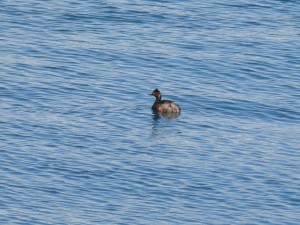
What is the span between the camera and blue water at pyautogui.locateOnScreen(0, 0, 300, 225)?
3047 centimetres

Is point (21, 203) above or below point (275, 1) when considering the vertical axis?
below

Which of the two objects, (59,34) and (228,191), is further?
(59,34)

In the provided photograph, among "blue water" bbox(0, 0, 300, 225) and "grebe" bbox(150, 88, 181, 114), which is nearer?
"blue water" bbox(0, 0, 300, 225)

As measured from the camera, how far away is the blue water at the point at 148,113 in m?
30.5

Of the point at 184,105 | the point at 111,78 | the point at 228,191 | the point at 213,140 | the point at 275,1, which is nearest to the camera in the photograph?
the point at 228,191

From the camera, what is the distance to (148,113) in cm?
4047

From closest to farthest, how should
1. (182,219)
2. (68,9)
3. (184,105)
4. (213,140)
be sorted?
(182,219) → (213,140) → (184,105) → (68,9)

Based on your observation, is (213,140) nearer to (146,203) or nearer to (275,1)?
(146,203)

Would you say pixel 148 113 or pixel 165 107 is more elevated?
pixel 165 107

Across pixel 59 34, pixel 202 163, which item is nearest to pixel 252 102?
pixel 202 163

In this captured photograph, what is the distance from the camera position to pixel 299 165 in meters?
34.6

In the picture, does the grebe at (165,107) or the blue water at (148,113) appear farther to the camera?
the grebe at (165,107)

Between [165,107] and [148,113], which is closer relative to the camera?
[165,107]

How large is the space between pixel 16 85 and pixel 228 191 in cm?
1366
